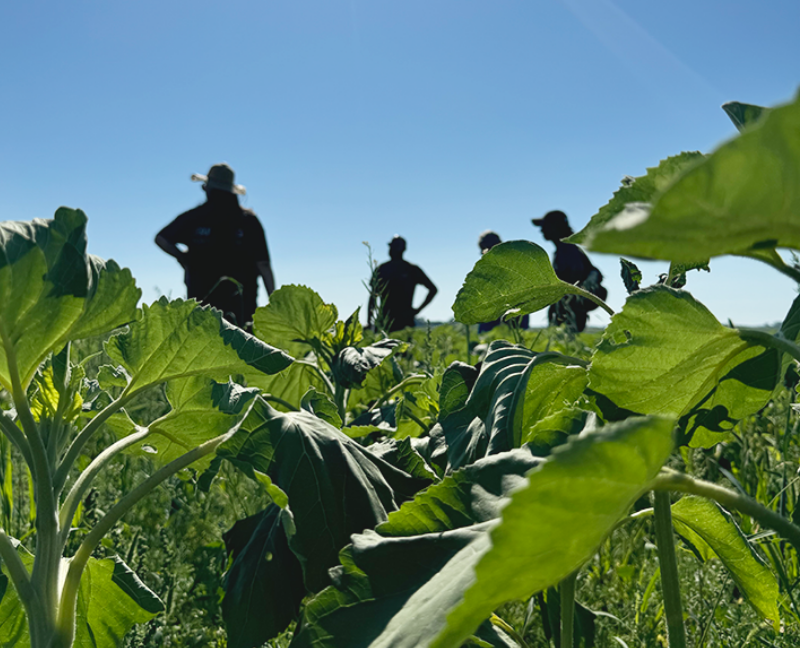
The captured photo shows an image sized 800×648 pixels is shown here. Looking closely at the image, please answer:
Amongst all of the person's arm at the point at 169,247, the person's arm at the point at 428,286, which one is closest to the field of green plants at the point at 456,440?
the person's arm at the point at 169,247

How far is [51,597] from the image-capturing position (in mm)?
788

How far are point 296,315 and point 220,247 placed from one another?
4.09 m

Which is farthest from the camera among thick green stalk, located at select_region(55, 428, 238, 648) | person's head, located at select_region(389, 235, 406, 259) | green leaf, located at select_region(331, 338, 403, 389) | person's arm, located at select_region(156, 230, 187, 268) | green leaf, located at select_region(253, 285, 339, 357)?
person's head, located at select_region(389, 235, 406, 259)

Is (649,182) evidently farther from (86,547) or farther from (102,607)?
(102,607)

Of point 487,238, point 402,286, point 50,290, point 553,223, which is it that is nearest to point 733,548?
point 50,290

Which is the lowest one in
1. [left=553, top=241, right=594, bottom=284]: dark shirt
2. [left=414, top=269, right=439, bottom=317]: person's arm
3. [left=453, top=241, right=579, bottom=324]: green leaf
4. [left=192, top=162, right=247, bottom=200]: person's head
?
[left=453, top=241, right=579, bottom=324]: green leaf

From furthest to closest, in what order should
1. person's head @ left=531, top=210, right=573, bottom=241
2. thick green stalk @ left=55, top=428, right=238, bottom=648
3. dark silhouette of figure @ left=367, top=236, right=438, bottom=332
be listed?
1. person's head @ left=531, top=210, right=573, bottom=241
2. dark silhouette of figure @ left=367, top=236, right=438, bottom=332
3. thick green stalk @ left=55, top=428, right=238, bottom=648

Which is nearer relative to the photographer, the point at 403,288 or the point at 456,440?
the point at 456,440

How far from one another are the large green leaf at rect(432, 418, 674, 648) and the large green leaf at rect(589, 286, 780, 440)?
0.86ft

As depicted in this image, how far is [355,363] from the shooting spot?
148 centimetres

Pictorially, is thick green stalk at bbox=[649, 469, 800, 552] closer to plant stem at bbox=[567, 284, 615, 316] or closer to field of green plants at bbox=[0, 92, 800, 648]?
field of green plants at bbox=[0, 92, 800, 648]

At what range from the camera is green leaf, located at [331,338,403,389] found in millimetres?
1460

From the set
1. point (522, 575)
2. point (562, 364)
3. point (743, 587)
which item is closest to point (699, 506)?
point (743, 587)

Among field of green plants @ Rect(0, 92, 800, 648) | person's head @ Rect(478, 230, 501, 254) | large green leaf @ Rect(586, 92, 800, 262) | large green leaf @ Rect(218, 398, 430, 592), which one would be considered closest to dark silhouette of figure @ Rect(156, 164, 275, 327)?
person's head @ Rect(478, 230, 501, 254)
